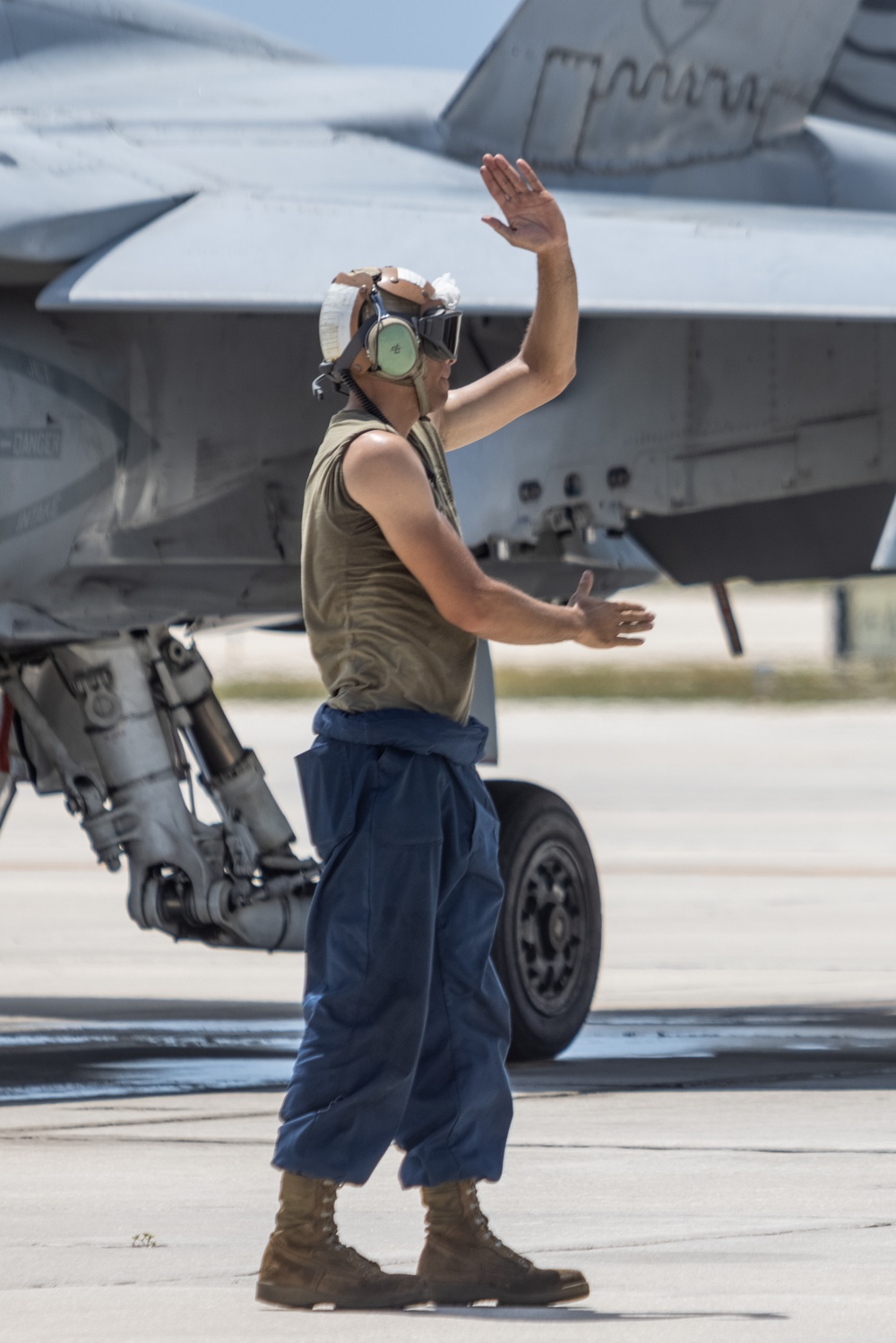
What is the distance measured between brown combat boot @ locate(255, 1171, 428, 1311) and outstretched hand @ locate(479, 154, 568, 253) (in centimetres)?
228

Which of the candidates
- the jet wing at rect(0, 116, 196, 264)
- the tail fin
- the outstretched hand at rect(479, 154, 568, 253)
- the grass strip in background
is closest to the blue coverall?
the outstretched hand at rect(479, 154, 568, 253)

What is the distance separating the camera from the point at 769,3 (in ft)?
36.3

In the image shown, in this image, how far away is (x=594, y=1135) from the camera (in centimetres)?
771

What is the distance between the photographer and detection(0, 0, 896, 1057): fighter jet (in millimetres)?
8508

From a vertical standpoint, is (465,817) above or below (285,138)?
below

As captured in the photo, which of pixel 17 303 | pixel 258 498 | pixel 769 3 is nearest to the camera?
pixel 17 303

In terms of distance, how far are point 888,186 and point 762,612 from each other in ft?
258

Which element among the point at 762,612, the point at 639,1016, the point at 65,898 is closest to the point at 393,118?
the point at 639,1016

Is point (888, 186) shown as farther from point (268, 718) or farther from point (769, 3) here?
point (268, 718)

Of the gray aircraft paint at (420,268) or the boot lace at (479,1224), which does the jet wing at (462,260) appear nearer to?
the gray aircraft paint at (420,268)

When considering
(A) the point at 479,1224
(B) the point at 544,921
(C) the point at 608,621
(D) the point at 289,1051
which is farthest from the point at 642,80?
(A) the point at 479,1224

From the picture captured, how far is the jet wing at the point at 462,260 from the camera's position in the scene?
26.7ft

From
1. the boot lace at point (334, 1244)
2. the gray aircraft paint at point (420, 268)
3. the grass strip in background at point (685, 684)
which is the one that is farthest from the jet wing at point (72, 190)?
the grass strip in background at point (685, 684)

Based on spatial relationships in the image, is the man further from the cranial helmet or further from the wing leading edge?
the wing leading edge
